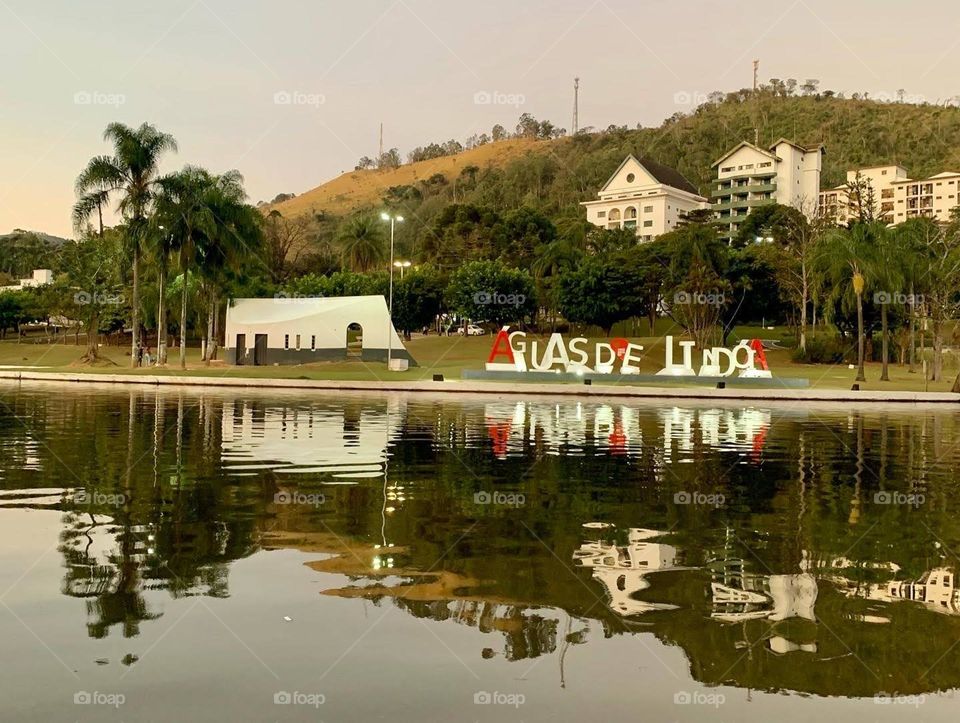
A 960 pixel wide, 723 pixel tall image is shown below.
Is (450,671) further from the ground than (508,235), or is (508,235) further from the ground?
(508,235)

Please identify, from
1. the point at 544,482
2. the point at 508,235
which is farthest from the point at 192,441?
the point at 508,235

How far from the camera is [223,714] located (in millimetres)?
5246

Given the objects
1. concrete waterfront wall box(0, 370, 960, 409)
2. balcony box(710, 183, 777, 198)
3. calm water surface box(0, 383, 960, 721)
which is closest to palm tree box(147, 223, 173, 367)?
concrete waterfront wall box(0, 370, 960, 409)

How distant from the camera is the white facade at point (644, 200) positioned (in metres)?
133

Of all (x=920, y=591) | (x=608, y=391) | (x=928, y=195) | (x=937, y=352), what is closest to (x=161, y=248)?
(x=608, y=391)

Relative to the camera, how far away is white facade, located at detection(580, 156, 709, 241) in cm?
13312

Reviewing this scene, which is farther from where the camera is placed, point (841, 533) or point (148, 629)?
point (841, 533)

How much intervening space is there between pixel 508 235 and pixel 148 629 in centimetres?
10840

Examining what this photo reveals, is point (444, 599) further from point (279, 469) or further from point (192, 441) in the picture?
point (192, 441)

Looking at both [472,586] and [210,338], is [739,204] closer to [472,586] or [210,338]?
[210,338]

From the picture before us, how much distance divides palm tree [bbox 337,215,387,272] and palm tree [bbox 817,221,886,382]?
5960cm

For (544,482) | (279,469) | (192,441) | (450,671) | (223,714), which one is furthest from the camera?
(192,441)

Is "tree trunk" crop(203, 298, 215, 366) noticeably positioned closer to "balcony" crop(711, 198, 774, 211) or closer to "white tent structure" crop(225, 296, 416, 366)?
"white tent structure" crop(225, 296, 416, 366)

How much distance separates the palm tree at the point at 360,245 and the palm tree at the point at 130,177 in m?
48.0
